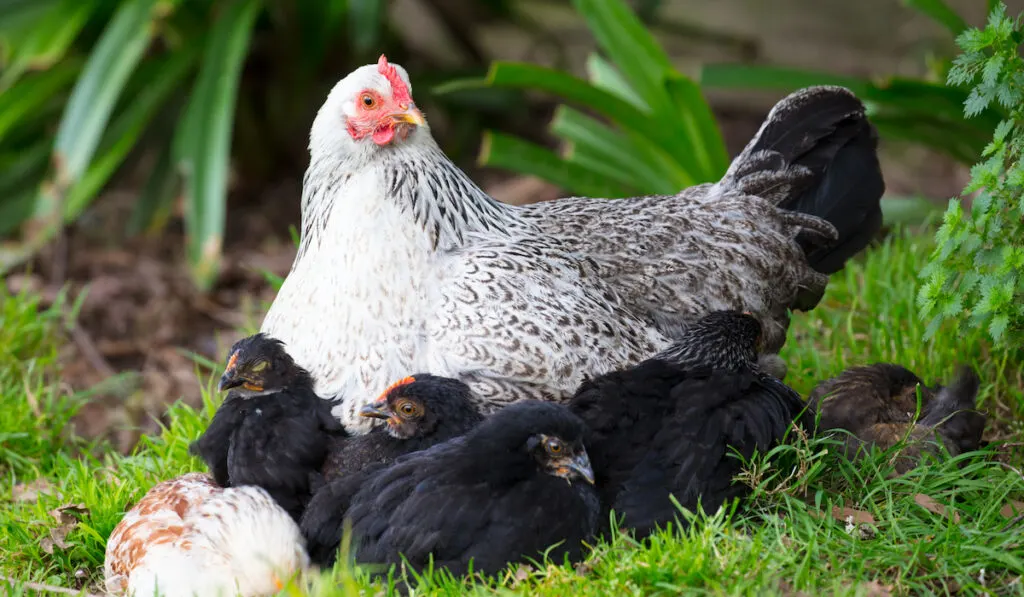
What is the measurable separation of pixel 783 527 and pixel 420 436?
48.6 inches

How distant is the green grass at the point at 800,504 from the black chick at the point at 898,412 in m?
0.11

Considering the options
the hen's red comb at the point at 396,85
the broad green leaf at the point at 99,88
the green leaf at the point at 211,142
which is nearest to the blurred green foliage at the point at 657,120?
the green leaf at the point at 211,142

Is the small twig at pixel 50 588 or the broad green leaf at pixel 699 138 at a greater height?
the broad green leaf at pixel 699 138

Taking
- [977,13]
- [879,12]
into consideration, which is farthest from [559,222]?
[879,12]

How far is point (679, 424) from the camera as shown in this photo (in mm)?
3775

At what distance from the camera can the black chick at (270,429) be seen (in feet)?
12.3

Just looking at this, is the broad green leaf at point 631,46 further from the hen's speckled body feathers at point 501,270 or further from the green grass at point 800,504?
the hen's speckled body feathers at point 501,270

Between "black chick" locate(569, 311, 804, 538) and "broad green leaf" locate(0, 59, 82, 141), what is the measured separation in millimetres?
5267

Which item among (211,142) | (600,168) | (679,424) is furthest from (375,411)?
(211,142)

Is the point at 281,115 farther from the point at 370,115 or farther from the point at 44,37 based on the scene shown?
the point at 370,115

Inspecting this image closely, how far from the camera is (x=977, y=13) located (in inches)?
361

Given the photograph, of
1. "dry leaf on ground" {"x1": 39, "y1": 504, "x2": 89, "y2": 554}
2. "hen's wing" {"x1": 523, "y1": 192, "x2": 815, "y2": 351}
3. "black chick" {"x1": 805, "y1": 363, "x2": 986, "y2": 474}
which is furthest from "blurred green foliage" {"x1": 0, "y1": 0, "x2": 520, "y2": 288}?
"black chick" {"x1": 805, "y1": 363, "x2": 986, "y2": 474}

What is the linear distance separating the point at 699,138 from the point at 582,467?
3228 mm

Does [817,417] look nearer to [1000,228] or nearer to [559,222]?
[1000,228]
